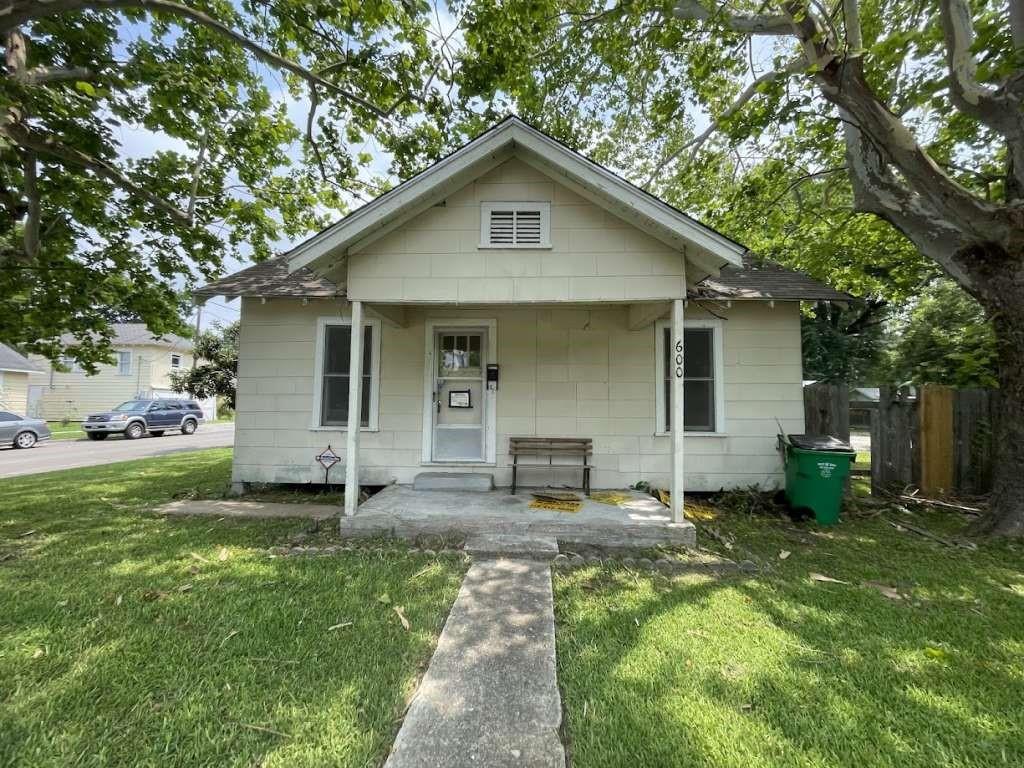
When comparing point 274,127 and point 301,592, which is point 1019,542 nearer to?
point 301,592

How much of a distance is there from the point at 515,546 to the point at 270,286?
213 inches

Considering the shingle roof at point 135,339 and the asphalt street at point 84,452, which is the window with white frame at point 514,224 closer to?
the asphalt street at point 84,452

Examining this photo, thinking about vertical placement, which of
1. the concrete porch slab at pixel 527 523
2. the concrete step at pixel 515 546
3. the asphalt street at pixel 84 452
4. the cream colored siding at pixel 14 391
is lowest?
the asphalt street at pixel 84 452


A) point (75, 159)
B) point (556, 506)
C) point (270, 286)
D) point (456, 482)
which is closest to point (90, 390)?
point (75, 159)

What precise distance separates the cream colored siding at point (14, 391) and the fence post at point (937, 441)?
33.6 m

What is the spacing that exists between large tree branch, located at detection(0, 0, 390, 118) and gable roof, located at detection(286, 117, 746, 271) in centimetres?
333

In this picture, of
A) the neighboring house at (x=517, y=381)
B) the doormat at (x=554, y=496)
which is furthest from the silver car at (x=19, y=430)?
the doormat at (x=554, y=496)

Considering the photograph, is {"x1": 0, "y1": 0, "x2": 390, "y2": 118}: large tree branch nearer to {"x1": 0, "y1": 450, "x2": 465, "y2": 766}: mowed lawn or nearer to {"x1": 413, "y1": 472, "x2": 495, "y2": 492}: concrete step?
{"x1": 0, "y1": 450, "x2": 465, "y2": 766}: mowed lawn

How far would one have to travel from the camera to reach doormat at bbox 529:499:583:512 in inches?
201

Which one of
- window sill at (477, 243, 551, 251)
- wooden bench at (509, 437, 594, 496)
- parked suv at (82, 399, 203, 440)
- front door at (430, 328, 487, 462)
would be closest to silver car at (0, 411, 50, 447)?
parked suv at (82, 399, 203, 440)

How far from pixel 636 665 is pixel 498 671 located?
819mm

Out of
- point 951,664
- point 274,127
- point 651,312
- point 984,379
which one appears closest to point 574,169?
point 651,312

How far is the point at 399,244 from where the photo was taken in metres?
4.93

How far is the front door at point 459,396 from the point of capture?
21.4ft
